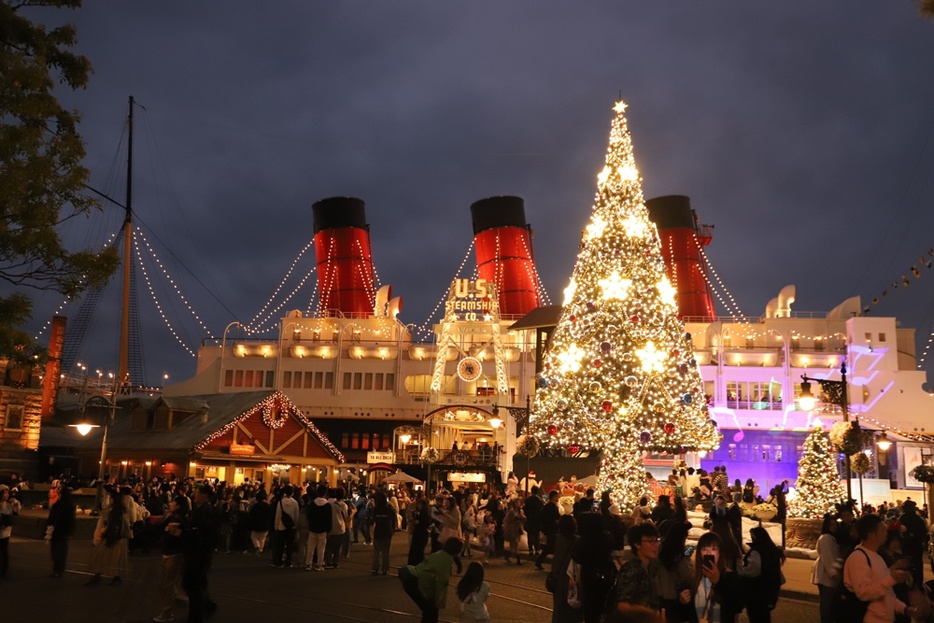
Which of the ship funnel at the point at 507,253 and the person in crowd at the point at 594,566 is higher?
the ship funnel at the point at 507,253

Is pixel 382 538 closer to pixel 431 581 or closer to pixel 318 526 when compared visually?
pixel 318 526

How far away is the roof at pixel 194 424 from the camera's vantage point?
92.7ft

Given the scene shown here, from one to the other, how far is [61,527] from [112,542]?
1011 mm

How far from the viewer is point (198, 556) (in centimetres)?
908

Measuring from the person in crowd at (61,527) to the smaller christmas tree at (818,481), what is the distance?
14.7m

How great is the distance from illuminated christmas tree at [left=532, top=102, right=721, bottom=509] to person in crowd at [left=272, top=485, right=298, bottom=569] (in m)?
9.86

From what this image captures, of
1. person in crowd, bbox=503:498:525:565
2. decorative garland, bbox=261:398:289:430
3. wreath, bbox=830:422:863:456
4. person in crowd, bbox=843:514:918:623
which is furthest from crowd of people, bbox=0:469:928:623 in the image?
decorative garland, bbox=261:398:289:430

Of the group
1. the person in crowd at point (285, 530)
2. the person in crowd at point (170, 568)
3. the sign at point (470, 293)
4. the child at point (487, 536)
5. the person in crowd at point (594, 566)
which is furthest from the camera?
the sign at point (470, 293)

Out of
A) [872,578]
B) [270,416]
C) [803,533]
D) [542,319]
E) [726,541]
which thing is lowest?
[803,533]

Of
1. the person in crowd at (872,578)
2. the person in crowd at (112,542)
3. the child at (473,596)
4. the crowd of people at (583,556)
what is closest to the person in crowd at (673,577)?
the crowd of people at (583,556)

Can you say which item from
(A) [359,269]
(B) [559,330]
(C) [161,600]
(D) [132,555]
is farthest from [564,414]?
(A) [359,269]

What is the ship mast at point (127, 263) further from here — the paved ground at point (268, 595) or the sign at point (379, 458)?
the paved ground at point (268, 595)

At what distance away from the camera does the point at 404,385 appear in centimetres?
4938

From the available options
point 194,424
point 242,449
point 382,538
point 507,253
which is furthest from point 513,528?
point 507,253
